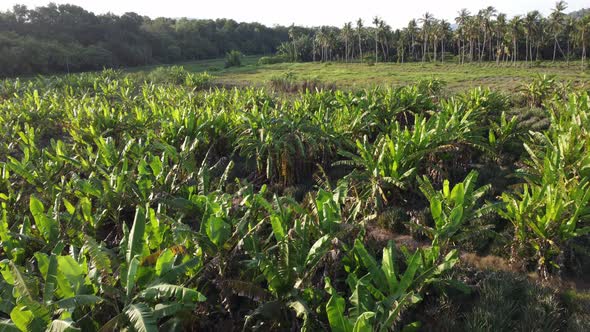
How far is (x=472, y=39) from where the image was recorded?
171 ft

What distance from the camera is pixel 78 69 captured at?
3906 cm

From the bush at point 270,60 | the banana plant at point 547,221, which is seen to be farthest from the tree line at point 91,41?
the banana plant at point 547,221

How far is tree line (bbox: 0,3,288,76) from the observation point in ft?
114

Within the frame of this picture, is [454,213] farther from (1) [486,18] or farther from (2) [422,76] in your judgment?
(1) [486,18]

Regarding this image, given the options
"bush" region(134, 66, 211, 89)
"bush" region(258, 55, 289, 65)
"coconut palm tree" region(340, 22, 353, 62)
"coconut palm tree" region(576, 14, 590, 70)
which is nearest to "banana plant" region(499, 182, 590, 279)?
"bush" region(134, 66, 211, 89)

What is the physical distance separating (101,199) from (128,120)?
15.2ft

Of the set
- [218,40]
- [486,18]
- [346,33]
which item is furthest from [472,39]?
[218,40]

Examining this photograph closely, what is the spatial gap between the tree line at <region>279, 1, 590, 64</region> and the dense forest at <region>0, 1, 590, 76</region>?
110mm

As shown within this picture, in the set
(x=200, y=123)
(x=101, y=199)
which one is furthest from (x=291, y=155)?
(x=101, y=199)

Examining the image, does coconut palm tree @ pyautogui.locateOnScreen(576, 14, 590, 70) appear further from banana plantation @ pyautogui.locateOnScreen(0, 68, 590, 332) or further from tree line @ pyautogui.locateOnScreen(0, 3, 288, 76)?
tree line @ pyautogui.locateOnScreen(0, 3, 288, 76)

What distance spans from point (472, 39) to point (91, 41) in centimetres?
5306

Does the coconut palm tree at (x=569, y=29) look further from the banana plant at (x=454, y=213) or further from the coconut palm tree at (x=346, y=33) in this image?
the banana plant at (x=454, y=213)

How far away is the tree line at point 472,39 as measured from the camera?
45156mm

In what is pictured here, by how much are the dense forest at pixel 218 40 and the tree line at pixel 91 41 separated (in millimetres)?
87
